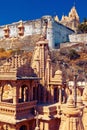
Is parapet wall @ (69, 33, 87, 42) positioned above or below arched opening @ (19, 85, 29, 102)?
above

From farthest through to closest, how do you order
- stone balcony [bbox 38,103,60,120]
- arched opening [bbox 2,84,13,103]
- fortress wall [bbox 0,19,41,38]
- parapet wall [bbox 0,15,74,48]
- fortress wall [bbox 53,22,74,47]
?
fortress wall [bbox 0,19,41,38] → fortress wall [bbox 53,22,74,47] → parapet wall [bbox 0,15,74,48] → arched opening [bbox 2,84,13,103] → stone balcony [bbox 38,103,60,120]

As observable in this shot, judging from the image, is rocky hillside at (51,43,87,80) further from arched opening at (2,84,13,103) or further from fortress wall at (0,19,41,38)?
arched opening at (2,84,13,103)

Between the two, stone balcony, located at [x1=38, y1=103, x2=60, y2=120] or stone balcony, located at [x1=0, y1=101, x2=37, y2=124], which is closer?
stone balcony, located at [x1=0, y1=101, x2=37, y2=124]

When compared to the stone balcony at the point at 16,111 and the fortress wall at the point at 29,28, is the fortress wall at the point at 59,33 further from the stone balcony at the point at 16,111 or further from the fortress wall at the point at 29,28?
the stone balcony at the point at 16,111

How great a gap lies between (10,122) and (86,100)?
5.02 m

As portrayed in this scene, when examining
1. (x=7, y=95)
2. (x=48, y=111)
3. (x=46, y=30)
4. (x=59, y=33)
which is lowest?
(x=48, y=111)

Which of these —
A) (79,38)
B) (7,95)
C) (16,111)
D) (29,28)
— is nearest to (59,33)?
(79,38)

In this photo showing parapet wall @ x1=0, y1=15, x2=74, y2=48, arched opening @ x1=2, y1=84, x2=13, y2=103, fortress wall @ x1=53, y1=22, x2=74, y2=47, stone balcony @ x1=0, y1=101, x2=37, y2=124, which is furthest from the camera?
fortress wall @ x1=53, y1=22, x2=74, y2=47

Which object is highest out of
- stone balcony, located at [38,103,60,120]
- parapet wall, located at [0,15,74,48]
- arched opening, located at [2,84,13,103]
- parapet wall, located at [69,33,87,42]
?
parapet wall, located at [0,15,74,48]

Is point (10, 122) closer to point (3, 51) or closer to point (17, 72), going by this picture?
point (17, 72)

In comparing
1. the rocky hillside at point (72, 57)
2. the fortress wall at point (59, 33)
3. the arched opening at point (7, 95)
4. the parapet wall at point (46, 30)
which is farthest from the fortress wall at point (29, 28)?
the arched opening at point (7, 95)

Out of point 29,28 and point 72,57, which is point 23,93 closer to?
point 72,57

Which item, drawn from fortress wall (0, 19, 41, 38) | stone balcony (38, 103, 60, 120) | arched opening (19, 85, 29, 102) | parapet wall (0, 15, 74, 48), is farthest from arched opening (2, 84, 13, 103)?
fortress wall (0, 19, 41, 38)

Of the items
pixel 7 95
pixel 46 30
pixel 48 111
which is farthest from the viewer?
pixel 46 30
